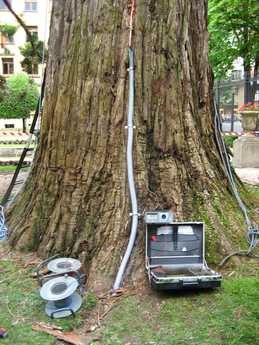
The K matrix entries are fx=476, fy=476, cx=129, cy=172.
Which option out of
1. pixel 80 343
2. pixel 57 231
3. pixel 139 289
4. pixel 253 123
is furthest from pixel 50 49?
pixel 253 123

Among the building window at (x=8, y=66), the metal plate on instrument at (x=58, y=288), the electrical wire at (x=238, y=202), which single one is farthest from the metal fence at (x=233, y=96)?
the building window at (x=8, y=66)

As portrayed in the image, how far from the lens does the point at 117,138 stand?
154 inches

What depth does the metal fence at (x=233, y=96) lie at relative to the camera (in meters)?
18.5

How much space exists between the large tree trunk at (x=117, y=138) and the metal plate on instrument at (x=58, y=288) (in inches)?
15.1

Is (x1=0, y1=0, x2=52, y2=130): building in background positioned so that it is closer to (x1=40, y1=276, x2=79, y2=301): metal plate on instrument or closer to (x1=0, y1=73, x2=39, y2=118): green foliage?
(x1=0, y1=73, x2=39, y2=118): green foliage

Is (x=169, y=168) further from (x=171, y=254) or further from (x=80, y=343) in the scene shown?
(x=80, y=343)

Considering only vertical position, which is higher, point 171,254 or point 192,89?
point 192,89

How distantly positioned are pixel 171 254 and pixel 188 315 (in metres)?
0.61

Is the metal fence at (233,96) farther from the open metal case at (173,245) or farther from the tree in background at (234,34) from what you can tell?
the open metal case at (173,245)

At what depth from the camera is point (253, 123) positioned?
1320 centimetres

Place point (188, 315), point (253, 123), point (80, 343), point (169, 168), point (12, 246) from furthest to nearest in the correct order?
point (253, 123) < point (12, 246) < point (169, 168) < point (188, 315) < point (80, 343)

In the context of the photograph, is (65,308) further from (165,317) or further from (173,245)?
(173,245)

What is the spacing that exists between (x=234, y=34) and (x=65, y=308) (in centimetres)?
1939

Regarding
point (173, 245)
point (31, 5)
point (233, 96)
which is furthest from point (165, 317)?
point (31, 5)
